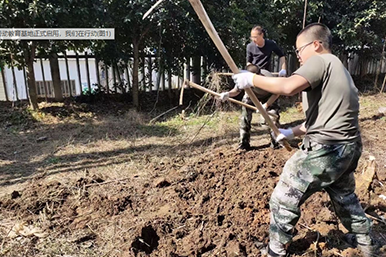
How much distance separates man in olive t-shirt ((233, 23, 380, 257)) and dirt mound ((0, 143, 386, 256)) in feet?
1.20

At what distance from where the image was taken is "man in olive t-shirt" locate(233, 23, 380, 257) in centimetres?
192

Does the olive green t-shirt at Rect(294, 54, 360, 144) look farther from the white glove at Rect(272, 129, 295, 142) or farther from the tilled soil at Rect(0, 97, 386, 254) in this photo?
the tilled soil at Rect(0, 97, 386, 254)

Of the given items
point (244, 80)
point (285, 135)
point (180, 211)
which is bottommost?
point (180, 211)

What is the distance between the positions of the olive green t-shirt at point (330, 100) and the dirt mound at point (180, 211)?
0.98 metres

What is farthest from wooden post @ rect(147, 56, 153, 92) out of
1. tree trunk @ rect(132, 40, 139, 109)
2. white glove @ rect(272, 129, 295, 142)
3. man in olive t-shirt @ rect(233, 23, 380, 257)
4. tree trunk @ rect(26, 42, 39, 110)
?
man in olive t-shirt @ rect(233, 23, 380, 257)

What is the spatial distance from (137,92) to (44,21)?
2495 millimetres

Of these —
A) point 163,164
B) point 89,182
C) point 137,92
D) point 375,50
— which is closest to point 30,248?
point 89,182

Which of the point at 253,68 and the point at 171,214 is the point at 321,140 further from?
the point at 253,68

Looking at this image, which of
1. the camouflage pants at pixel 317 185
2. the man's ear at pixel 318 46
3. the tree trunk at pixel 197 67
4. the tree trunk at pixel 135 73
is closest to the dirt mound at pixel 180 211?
the camouflage pants at pixel 317 185

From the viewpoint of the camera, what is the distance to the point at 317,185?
83.2 inches

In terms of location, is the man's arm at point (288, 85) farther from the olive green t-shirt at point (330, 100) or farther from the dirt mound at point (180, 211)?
the dirt mound at point (180, 211)

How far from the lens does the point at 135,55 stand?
23.7 feet

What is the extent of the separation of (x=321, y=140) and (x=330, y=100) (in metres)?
0.27

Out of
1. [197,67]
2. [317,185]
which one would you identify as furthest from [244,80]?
[197,67]
